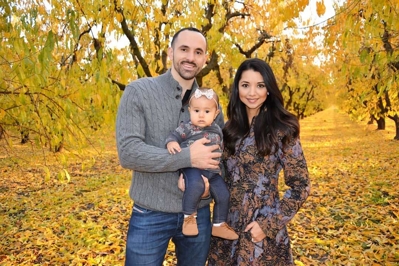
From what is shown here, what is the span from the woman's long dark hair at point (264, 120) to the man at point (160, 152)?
34cm

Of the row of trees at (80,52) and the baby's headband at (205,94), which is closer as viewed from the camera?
the baby's headband at (205,94)

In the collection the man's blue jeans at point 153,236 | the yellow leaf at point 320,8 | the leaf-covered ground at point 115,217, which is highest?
the yellow leaf at point 320,8

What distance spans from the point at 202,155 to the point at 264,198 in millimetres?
577

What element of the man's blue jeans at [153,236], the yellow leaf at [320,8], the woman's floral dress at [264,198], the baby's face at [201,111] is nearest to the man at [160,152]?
the man's blue jeans at [153,236]

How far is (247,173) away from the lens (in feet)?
7.77

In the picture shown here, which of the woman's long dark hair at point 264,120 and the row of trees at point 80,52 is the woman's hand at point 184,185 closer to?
the woman's long dark hair at point 264,120

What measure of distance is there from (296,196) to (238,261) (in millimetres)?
620

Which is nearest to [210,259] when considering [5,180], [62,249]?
[62,249]

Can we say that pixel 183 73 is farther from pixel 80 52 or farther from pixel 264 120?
pixel 80 52

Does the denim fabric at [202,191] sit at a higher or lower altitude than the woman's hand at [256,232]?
higher

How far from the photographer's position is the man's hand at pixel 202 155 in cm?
211

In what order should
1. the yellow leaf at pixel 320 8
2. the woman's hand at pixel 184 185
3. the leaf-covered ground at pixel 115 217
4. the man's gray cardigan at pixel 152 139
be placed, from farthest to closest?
the leaf-covered ground at pixel 115 217
the yellow leaf at pixel 320 8
the woman's hand at pixel 184 185
the man's gray cardigan at pixel 152 139

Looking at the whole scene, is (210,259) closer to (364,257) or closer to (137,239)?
(137,239)

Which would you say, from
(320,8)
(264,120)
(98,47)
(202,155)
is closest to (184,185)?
(202,155)
